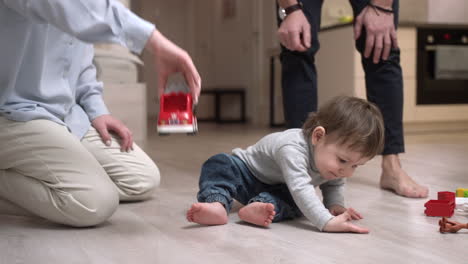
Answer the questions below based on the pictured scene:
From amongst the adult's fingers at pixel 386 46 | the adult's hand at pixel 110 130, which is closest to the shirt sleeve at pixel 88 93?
the adult's hand at pixel 110 130

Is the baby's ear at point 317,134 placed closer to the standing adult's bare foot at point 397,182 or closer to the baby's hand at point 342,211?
the baby's hand at point 342,211

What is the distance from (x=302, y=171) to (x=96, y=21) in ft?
1.85

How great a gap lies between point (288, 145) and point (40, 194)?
1.89 ft

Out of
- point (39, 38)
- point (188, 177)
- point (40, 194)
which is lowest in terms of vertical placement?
point (188, 177)

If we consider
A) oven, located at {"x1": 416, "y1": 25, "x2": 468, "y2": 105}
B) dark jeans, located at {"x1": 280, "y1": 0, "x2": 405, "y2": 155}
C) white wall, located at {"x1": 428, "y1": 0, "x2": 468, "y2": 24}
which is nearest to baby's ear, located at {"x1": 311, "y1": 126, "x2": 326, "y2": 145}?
dark jeans, located at {"x1": 280, "y1": 0, "x2": 405, "y2": 155}

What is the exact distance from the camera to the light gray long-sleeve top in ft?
4.30

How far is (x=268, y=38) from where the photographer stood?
5.78m

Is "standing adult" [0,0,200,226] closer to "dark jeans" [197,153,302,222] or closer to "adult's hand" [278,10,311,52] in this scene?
"dark jeans" [197,153,302,222]

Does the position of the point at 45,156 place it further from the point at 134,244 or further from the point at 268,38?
the point at 268,38

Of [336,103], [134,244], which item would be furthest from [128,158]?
[336,103]

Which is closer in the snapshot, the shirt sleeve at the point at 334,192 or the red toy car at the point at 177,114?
the red toy car at the point at 177,114

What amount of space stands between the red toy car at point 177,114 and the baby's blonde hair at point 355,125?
35cm

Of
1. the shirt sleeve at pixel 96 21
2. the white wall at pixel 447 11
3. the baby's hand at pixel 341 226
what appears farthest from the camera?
the white wall at pixel 447 11

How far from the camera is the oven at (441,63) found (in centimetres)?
427
